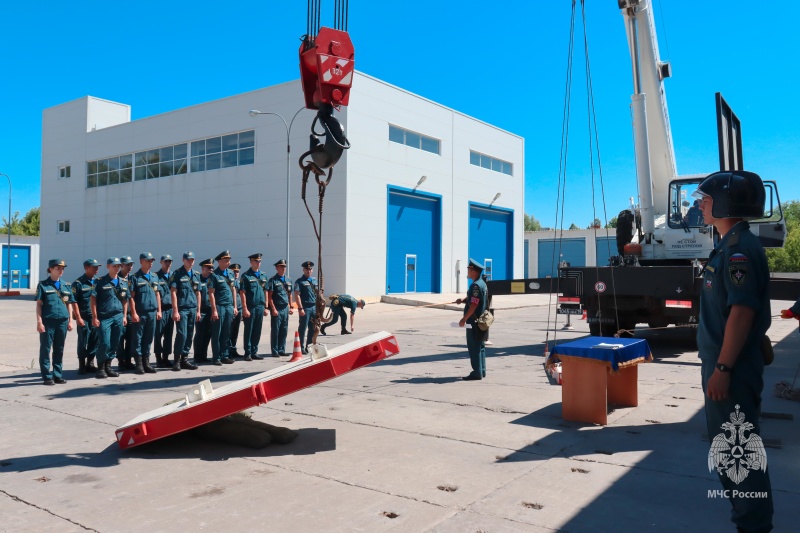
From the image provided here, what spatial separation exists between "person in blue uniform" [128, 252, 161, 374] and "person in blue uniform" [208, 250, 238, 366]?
1.06 m

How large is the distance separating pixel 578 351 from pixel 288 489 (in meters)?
3.34

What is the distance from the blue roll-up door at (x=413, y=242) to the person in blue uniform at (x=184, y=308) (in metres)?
21.9

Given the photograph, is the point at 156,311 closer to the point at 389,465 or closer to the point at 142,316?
the point at 142,316

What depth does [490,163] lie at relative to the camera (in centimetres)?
3975

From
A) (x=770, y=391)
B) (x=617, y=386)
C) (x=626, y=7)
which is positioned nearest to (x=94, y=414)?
(x=617, y=386)

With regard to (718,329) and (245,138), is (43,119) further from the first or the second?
(718,329)

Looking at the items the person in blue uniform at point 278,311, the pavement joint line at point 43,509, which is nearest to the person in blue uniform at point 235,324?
the person in blue uniform at point 278,311

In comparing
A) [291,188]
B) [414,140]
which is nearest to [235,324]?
[291,188]

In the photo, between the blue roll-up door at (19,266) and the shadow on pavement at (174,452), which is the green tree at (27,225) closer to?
the blue roll-up door at (19,266)

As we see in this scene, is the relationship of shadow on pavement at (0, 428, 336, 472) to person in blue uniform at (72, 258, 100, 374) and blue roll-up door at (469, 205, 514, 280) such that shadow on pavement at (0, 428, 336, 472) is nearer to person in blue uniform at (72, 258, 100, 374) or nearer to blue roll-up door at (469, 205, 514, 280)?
person in blue uniform at (72, 258, 100, 374)

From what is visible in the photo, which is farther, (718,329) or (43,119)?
(43,119)

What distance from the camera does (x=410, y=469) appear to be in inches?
197

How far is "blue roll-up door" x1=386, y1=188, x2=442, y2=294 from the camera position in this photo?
3300 centimetres

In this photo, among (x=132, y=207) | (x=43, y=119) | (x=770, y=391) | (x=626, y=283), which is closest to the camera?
(x=770, y=391)
